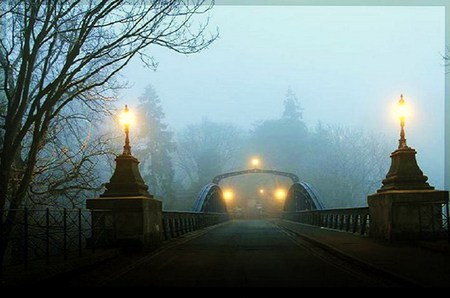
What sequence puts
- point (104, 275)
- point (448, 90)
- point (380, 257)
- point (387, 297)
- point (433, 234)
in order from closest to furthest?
point (387, 297)
point (104, 275)
point (380, 257)
point (433, 234)
point (448, 90)

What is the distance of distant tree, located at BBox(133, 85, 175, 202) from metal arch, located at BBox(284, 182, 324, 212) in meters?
21.6

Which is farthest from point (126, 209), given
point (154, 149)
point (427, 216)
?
point (154, 149)

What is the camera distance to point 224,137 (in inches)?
4407

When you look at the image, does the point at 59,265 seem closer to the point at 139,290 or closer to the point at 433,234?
the point at 139,290

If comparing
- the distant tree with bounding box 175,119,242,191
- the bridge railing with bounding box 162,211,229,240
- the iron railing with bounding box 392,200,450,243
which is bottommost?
the bridge railing with bounding box 162,211,229,240

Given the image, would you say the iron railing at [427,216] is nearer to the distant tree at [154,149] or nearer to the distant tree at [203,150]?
the distant tree at [154,149]

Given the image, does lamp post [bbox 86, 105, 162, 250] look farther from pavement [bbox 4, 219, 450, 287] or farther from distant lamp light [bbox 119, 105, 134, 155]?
pavement [bbox 4, 219, 450, 287]

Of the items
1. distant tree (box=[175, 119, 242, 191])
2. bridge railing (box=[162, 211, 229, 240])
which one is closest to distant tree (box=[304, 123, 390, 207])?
distant tree (box=[175, 119, 242, 191])

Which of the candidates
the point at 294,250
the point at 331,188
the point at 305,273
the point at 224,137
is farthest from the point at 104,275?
the point at 224,137

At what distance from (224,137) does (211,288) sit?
103 m

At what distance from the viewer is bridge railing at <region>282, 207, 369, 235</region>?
2147 cm

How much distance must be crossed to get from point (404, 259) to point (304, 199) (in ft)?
133

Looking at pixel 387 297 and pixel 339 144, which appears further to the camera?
pixel 339 144

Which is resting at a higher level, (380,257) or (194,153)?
(194,153)
